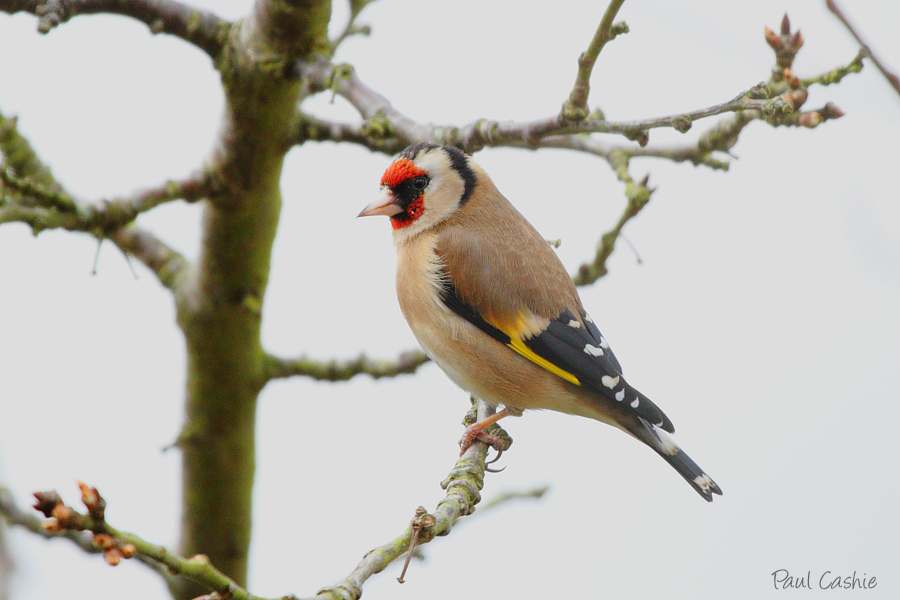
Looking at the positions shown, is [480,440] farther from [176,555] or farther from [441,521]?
[176,555]

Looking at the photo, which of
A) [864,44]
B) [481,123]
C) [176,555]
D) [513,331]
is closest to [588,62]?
[481,123]

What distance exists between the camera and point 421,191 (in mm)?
4492

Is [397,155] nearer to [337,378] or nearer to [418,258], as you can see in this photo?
[418,258]

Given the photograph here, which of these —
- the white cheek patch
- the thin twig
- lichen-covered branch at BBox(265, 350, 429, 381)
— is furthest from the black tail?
the thin twig

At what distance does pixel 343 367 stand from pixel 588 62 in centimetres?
222

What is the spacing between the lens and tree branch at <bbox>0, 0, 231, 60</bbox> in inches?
132

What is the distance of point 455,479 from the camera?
3125mm

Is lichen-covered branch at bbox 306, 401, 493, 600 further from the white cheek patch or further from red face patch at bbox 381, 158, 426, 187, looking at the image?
red face patch at bbox 381, 158, 426, 187

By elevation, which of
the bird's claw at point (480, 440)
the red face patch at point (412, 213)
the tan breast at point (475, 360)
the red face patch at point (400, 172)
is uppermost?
the red face patch at point (400, 172)

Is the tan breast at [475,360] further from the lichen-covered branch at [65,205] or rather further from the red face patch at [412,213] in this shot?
the lichen-covered branch at [65,205]

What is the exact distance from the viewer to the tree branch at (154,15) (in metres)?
3.35

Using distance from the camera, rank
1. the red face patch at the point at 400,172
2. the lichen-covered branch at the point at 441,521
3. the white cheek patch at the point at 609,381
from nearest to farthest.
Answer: the lichen-covered branch at the point at 441,521
the white cheek patch at the point at 609,381
the red face patch at the point at 400,172

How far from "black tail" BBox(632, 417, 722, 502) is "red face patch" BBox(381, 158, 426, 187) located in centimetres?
169

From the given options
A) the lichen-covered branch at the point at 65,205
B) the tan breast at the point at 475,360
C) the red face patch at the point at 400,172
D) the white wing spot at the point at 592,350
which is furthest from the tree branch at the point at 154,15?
the white wing spot at the point at 592,350
